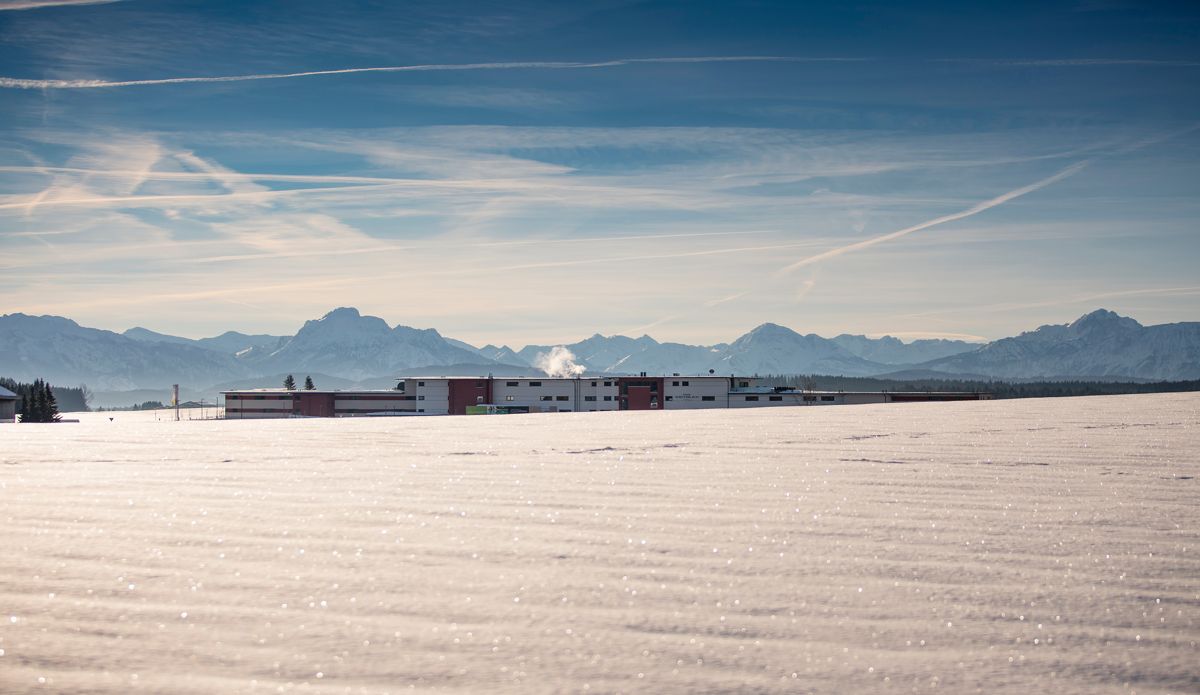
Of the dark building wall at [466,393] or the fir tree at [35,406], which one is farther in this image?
the dark building wall at [466,393]

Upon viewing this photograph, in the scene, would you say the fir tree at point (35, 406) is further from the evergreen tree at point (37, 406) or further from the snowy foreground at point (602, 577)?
the snowy foreground at point (602, 577)

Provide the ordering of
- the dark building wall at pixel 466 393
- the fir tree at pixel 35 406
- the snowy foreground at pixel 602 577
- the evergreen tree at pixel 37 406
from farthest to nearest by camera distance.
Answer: the dark building wall at pixel 466 393
the evergreen tree at pixel 37 406
the fir tree at pixel 35 406
the snowy foreground at pixel 602 577

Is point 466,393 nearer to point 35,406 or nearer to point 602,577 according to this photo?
point 35,406

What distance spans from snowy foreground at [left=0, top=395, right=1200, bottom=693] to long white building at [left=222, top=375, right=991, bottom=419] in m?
83.7

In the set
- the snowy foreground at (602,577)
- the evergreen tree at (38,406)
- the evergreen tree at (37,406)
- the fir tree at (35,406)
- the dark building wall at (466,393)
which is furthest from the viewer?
the dark building wall at (466,393)

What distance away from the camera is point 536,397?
96.4m

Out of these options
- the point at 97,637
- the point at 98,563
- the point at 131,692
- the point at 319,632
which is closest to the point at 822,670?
the point at 319,632

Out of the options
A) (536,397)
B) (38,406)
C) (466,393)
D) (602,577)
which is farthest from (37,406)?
(602,577)

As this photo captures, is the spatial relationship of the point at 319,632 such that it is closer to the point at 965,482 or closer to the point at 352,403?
the point at 965,482

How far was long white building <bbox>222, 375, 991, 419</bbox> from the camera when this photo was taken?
9562 centimetres

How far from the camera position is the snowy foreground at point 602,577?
368cm

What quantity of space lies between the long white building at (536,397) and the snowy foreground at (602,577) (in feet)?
275

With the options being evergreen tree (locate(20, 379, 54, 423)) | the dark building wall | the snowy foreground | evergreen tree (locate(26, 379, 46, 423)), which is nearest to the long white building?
the dark building wall

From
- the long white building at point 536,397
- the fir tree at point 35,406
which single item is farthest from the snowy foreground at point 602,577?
the long white building at point 536,397
